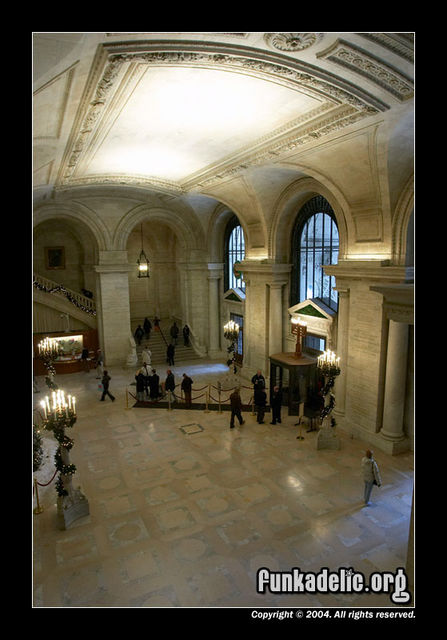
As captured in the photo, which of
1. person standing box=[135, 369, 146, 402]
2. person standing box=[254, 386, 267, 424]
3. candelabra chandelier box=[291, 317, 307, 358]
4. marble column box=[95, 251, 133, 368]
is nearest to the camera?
person standing box=[254, 386, 267, 424]

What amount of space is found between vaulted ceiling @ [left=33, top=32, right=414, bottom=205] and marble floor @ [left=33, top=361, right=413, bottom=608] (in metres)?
7.06

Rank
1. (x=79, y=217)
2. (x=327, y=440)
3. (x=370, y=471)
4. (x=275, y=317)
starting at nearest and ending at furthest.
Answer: (x=370, y=471) < (x=327, y=440) < (x=275, y=317) < (x=79, y=217)

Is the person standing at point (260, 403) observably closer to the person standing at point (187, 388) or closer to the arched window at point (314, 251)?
the person standing at point (187, 388)

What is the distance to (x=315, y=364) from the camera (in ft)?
40.8

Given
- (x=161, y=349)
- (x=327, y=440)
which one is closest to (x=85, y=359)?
(x=161, y=349)

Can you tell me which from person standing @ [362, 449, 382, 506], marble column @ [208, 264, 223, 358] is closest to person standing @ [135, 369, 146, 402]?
marble column @ [208, 264, 223, 358]

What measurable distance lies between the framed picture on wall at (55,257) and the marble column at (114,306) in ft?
14.1

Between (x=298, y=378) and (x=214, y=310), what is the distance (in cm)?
841

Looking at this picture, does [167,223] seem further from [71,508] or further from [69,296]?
[71,508]

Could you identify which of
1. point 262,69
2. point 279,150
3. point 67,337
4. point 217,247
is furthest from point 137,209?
point 262,69

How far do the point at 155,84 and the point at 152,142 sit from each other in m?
3.41

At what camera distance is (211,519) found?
24.4 ft

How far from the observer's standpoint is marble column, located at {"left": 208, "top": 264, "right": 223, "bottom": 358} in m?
20.1

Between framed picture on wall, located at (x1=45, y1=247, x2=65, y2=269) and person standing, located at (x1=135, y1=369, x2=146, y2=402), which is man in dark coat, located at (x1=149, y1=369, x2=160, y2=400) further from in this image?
framed picture on wall, located at (x1=45, y1=247, x2=65, y2=269)
